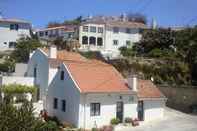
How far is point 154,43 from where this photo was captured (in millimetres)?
68250

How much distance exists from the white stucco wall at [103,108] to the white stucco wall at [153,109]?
73.2 inches

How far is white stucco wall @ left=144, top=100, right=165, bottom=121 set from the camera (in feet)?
137

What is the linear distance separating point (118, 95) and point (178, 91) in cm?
1218

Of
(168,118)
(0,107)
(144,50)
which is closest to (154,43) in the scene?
(144,50)

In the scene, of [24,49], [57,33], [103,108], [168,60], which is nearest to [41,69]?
[103,108]

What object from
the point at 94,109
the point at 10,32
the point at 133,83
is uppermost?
the point at 10,32

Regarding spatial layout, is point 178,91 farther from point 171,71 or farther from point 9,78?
point 9,78

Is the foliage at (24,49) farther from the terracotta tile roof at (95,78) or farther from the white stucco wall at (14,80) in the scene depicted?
the terracotta tile roof at (95,78)

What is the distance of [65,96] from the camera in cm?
3844

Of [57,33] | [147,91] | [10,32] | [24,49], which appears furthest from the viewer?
[57,33]

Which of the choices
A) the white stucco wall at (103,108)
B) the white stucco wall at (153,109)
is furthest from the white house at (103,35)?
the white stucco wall at (103,108)

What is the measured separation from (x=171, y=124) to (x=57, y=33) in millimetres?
50580

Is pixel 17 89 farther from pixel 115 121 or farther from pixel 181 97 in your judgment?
pixel 181 97

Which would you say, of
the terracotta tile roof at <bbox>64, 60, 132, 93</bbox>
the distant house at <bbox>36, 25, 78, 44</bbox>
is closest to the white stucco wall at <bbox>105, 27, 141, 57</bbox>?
the distant house at <bbox>36, 25, 78, 44</bbox>
